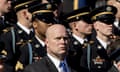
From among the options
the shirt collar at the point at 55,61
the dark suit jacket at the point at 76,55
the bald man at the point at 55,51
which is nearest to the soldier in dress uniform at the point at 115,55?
the bald man at the point at 55,51

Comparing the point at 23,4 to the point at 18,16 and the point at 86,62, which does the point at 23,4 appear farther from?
the point at 86,62

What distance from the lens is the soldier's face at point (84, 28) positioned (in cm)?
942

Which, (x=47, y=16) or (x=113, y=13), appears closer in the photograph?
(x=47, y=16)

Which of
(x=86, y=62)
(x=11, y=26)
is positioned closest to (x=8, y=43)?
(x=11, y=26)

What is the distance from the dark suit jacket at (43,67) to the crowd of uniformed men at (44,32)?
71cm

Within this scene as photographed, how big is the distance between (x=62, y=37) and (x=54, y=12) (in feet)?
4.26

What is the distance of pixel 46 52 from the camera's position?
8.77 m

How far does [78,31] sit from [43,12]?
2.12 feet

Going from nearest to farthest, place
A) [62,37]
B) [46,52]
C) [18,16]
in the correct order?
[62,37] < [46,52] < [18,16]

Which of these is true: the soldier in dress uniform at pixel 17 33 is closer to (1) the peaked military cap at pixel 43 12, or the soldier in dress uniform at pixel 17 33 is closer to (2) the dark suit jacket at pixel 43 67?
(1) the peaked military cap at pixel 43 12

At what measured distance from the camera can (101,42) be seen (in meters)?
9.48

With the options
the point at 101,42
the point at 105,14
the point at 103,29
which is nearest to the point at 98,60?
the point at 101,42

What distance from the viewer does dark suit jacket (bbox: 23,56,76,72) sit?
7883mm

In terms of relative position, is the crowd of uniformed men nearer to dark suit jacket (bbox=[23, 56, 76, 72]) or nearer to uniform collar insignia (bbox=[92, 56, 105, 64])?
uniform collar insignia (bbox=[92, 56, 105, 64])
